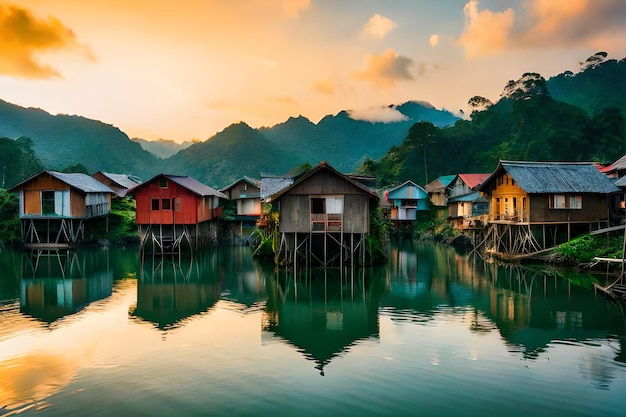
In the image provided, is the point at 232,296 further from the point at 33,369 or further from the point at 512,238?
the point at 512,238

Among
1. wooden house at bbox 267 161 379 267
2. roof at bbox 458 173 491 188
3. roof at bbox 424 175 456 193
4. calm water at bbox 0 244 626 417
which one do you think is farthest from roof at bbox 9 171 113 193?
roof at bbox 458 173 491 188

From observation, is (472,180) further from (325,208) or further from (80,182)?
(80,182)

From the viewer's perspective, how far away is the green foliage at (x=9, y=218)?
3919 cm

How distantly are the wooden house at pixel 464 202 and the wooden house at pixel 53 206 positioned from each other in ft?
99.7

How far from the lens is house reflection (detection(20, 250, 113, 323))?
19.6 metres

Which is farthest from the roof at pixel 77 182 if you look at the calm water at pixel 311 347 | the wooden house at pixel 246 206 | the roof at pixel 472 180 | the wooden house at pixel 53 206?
the roof at pixel 472 180

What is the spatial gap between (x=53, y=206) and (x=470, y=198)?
34.2 meters

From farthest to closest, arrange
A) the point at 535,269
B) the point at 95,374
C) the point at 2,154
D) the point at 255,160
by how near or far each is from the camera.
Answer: the point at 255,160, the point at 2,154, the point at 535,269, the point at 95,374

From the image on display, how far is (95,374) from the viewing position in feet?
39.2

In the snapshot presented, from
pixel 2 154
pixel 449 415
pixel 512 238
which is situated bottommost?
pixel 449 415

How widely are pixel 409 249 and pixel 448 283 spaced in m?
16.0

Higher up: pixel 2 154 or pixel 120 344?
pixel 2 154

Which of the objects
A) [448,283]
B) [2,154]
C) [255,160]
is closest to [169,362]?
[448,283]

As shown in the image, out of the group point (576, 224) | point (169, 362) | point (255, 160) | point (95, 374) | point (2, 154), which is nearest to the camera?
point (95, 374)
